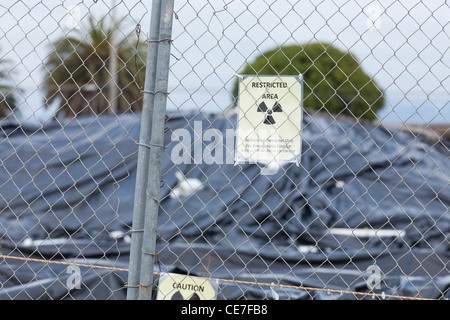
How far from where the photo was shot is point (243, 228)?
420 centimetres

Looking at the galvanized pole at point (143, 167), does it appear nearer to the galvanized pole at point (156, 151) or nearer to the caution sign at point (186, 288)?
the galvanized pole at point (156, 151)

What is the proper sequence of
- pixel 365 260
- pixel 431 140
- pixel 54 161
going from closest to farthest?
pixel 365 260
pixel 54 161
pixel 431 140

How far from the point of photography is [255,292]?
3.58m

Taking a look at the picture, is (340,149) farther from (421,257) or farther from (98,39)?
(98,39)

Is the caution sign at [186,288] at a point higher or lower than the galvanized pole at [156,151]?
lower

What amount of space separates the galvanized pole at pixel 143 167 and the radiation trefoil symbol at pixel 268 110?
393mm

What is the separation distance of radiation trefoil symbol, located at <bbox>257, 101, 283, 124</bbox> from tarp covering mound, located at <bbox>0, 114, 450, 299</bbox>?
1489 millimetres

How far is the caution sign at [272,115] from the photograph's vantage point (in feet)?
5.91

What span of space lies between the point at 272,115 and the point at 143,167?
1.60ft

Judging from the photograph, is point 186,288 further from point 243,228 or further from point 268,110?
point 243,228

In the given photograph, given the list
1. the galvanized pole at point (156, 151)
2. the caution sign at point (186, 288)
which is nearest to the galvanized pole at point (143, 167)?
the galvanized pole at point (156, 151)

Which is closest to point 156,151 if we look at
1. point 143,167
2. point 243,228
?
point 143,167
